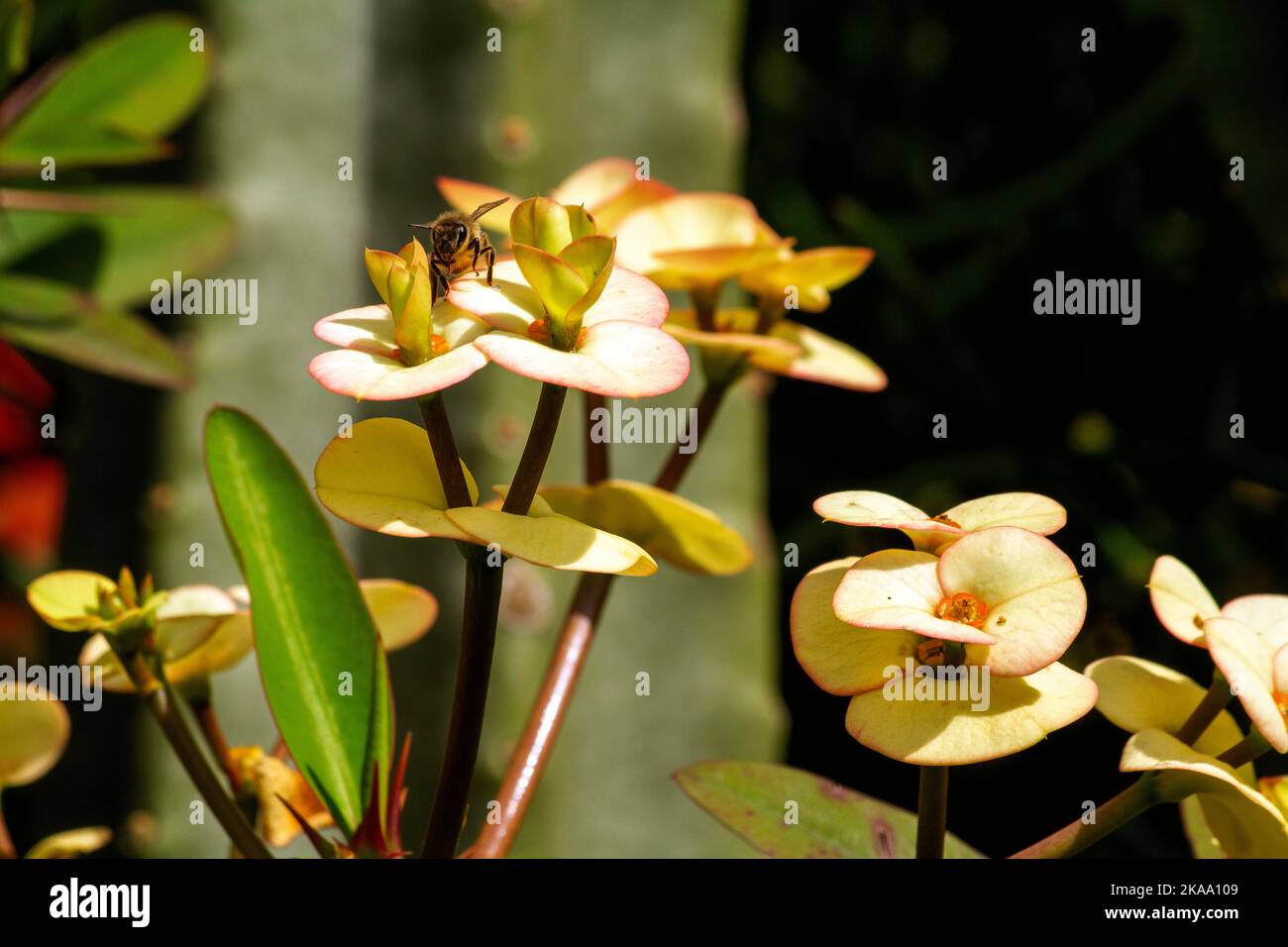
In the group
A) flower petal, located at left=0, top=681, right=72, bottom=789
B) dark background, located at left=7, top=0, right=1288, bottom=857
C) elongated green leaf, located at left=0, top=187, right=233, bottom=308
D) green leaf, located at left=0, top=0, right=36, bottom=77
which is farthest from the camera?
dark background, located at left=7, top=0, right=1288, bottom=857

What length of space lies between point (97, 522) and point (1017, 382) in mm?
1106

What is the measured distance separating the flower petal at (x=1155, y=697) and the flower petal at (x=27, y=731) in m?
0.34

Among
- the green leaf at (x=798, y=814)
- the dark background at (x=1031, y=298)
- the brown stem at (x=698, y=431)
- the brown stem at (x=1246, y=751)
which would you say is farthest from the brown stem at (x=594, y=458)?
the dark background at (x=1031, y=298)

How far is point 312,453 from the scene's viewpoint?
84 cm

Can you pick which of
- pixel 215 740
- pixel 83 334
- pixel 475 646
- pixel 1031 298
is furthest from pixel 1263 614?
pixel 1031 298

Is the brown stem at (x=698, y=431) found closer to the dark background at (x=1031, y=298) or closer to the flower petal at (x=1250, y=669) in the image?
the flower petal at (x=1250, y=669)

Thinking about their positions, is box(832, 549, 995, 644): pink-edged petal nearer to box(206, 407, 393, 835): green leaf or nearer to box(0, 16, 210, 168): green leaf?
box(206, 407, 393, 835): green leaf

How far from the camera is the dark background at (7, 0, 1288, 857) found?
1256mm

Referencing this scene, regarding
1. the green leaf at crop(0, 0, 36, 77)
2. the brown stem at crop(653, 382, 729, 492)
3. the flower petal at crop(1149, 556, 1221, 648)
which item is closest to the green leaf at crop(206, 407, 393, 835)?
the brown stem at crop(653, 382, 729, 492)

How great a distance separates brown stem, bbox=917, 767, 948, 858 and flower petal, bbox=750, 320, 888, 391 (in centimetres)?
16

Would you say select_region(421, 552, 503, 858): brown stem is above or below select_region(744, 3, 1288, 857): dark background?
below

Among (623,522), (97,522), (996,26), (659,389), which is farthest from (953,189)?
(659,389)

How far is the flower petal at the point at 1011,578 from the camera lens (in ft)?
1.01
